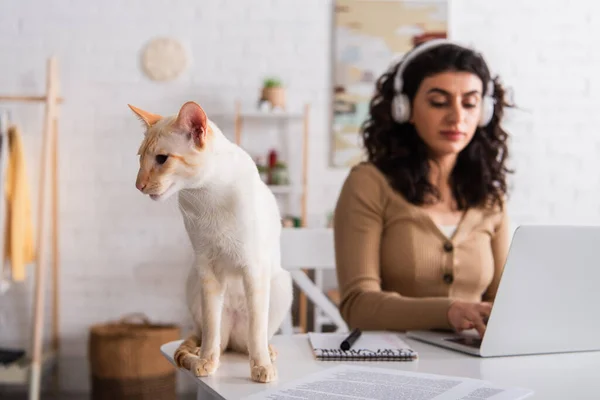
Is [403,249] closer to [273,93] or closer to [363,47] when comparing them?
[273,93]

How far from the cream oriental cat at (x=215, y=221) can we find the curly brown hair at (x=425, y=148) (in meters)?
0.78

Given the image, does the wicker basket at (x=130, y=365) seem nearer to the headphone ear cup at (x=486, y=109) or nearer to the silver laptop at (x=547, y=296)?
the headphone ear cup at (x=486, y=109)

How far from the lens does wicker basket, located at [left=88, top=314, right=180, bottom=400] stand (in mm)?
2631

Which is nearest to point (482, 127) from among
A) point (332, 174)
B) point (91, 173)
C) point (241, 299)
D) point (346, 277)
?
point (346, 277)

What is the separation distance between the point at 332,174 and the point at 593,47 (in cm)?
142

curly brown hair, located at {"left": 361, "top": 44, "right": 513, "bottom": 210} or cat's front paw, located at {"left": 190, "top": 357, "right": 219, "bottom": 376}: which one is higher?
curly brown hair, located at {"left": 361, "top": 44, "right": 513, "bottom": 210}

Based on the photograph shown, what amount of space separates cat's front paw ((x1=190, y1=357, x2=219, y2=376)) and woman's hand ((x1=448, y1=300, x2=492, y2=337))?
487 mm

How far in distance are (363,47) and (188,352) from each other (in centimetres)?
251

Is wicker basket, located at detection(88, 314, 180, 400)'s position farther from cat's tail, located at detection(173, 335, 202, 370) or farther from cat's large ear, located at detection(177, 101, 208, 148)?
cat's large ear, located at detection(177, 101, 208, 148)

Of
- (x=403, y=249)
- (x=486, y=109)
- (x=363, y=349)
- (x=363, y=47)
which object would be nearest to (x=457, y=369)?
(x=363, y=349)

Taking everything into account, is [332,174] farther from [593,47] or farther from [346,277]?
[346,277]

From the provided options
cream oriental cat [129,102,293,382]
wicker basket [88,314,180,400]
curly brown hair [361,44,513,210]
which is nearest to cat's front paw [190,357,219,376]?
cream oriental cat [129,102,293,382]

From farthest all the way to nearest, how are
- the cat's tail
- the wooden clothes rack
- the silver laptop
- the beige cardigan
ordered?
the wooden clothes rack < the beige cardigan < the silver laptop < the cat's tail

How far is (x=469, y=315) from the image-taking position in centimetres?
114
